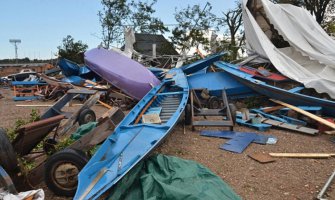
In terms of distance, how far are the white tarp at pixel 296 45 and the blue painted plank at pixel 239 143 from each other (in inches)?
136

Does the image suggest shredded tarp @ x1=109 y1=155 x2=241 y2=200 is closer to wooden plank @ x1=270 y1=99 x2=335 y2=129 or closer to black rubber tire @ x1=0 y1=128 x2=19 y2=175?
black rubber tire @ x1=0 y1=128 x2=19 y2=175

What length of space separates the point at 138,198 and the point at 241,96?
6663 millimetres

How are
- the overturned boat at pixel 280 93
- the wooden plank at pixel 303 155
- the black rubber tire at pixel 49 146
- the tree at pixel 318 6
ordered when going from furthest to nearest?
the tree at pixel 318 6
the overturned boat at pixel 280 93
the wooden plank at pixel 303 155
the black rubber tire at pixel 49 146

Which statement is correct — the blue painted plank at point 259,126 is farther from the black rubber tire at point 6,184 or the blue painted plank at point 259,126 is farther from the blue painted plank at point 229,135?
the black rubber tire at point 6,184

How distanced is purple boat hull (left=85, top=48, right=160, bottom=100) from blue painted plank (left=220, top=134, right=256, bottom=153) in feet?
13.9

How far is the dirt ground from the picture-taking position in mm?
3703

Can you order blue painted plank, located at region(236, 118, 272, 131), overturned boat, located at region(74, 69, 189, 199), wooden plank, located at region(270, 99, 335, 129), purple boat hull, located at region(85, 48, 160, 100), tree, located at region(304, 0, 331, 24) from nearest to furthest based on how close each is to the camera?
overturned boat, located at region(74, 69, 189, 199)
wooden plank, located at region(270, 99, 335, 129)
blue painted plank, located at region(236, 118, 272, 131)
purple boat hull, located at region(85, 48, 160, 100)
tree, located at region(304, 0, 331, 24)

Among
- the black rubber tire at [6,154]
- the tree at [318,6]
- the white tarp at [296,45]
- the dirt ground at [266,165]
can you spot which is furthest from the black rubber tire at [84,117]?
the tree at [318,6]

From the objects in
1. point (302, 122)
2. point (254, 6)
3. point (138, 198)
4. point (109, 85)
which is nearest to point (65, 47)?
point (109, 85)

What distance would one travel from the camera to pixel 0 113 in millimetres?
9523

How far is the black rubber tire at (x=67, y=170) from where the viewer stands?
133 inches

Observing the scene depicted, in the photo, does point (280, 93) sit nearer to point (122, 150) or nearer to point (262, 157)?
point (262, 157)

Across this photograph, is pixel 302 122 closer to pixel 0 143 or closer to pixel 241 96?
pixel 241 96

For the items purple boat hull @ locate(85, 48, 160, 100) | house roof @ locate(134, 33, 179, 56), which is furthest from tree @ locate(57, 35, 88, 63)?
purple boat hull @ locate(85, 48, 160, 100)
